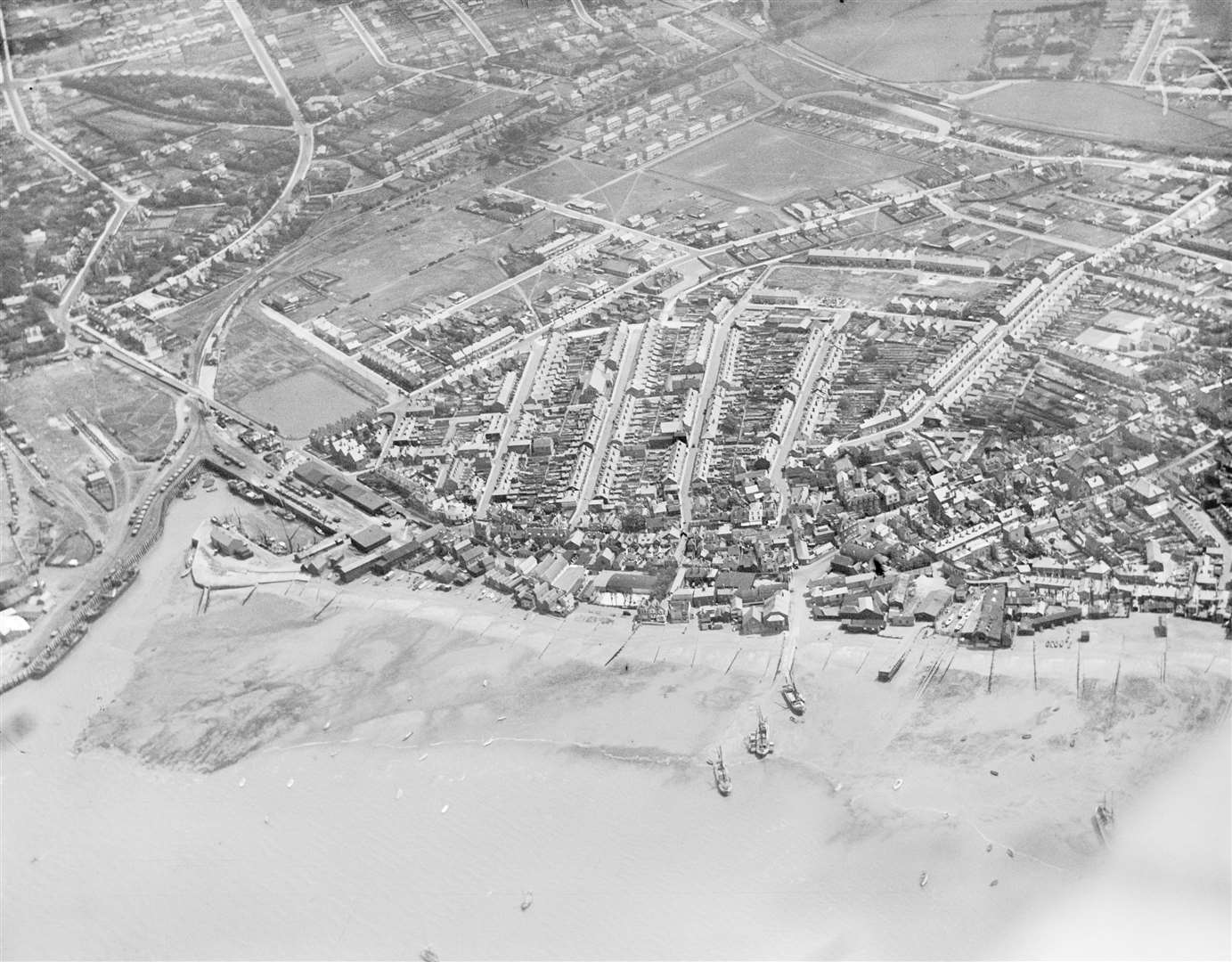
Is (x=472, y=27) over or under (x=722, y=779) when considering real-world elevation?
under

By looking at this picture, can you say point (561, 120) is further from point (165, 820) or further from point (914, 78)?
Answer: point (165, 820)

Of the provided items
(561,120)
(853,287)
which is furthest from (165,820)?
(561,120)

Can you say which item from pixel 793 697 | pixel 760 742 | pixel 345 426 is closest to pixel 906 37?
pixel 345 426

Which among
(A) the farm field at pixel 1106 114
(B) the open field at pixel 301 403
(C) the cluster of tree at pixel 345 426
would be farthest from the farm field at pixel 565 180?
(C) the cluster of tree at pixel 345 426

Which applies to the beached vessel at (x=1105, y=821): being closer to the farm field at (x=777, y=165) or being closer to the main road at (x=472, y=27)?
the farm field at (x=777, y=165)

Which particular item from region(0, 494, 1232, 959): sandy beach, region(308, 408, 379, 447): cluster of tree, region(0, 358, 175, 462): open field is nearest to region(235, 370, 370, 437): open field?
region(308, 408, 379, 447): cluster of tree

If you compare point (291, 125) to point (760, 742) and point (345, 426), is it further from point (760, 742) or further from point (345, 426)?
point (760, 742)

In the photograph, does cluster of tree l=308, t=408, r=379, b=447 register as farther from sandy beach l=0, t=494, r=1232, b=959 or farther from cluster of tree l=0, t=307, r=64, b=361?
cluster of tree l=0, t=307, r=64, b=361
